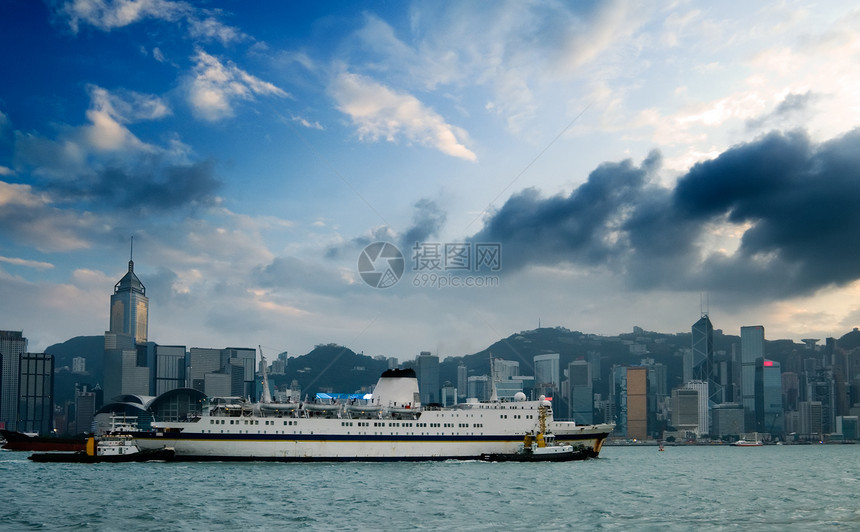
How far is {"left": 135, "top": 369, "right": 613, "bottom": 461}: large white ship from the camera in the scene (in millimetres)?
79500

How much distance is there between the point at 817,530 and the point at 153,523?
32.3 m

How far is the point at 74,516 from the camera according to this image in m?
41.9

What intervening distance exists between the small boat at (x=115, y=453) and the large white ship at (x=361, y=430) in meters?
0.95

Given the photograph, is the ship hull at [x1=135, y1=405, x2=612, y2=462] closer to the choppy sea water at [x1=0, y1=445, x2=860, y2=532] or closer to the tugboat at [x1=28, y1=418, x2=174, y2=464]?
the tugboat at [x1=28, y1=418, x2=174, y2=464]

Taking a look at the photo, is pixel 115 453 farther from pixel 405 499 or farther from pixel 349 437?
pixel 405 499

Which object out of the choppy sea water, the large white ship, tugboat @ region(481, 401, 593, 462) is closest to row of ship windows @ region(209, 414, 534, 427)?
the large white ship

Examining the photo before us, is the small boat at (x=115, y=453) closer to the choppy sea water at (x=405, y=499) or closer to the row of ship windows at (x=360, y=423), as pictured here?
the choppy sea water at (x=405, y=499)

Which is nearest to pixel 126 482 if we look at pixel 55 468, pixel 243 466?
pixel 243 466

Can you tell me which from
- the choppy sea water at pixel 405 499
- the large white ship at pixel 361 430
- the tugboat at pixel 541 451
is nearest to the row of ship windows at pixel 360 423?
the large white ship at pixel 361 430

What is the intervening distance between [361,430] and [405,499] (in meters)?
33.1

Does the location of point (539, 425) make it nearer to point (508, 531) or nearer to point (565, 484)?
point (565, 484)

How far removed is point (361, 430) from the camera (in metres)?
82.1

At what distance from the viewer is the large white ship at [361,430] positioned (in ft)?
261

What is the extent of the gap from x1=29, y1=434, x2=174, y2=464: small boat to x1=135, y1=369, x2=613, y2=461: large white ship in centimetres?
95
